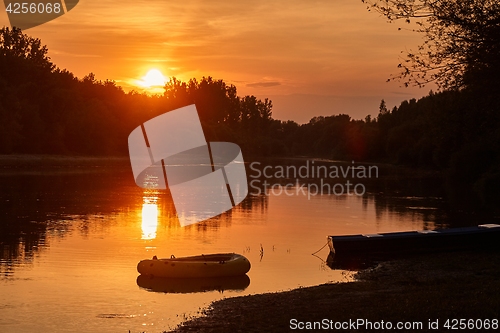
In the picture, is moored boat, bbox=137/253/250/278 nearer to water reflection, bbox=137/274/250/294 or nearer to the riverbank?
water reflection, bbox=137/274/250/294

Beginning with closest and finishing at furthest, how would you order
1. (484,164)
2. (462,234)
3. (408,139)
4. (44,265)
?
(44,265)
(462,234)
(484,164)
(408,139)

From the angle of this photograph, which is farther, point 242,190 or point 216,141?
point 216,141

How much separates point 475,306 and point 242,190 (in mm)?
58627

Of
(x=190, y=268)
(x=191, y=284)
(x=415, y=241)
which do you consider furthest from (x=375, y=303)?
Result: (x=415, y=241)

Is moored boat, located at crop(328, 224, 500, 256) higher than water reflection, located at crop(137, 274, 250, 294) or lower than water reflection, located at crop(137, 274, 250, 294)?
higher

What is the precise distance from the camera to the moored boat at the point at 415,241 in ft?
95.3

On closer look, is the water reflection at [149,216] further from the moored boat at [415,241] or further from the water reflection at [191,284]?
the water reflection at [191,284]

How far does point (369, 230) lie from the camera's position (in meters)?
39.9

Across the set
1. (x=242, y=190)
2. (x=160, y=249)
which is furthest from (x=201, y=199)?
(x=160, y=249)

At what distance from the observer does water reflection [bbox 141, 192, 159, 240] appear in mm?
36344

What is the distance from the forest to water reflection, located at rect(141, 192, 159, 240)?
15268mm

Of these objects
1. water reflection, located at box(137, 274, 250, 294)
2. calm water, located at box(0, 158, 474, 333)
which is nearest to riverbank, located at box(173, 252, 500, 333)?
calm water, located at box(0, 158, 474, 333)

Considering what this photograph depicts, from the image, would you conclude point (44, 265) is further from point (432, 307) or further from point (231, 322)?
point (432, 307)

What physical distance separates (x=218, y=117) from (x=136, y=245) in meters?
163
